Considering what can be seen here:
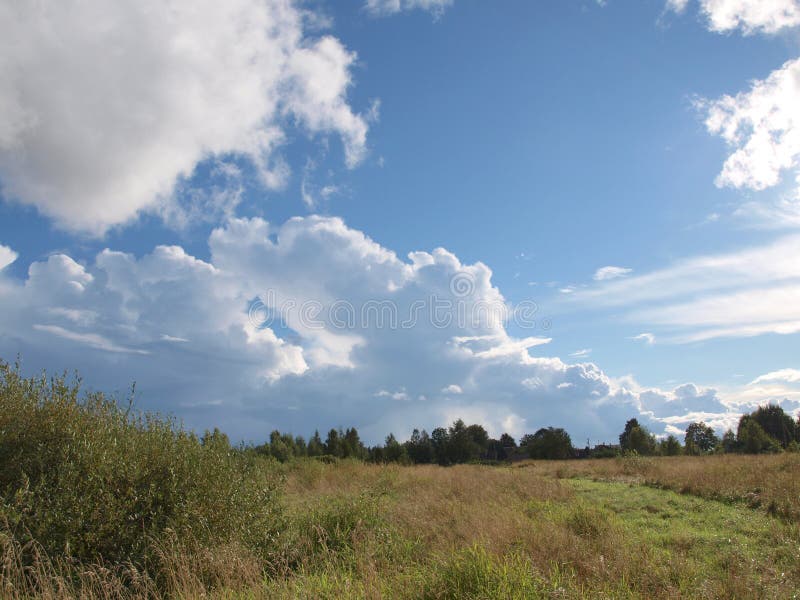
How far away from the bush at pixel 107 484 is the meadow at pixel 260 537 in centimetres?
3

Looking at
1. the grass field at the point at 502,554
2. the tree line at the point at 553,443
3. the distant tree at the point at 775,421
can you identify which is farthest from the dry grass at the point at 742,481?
the distant tree at the point at 775,421

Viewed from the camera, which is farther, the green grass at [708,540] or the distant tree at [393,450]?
the distant tree at [393,450]

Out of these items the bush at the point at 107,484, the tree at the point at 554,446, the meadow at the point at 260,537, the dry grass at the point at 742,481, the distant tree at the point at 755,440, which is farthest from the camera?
the tree at the point at 554,446

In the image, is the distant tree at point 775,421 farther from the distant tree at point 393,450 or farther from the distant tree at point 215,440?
the distant tree at point 215,440

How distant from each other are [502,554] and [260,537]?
4948mm

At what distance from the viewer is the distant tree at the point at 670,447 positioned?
5816cm

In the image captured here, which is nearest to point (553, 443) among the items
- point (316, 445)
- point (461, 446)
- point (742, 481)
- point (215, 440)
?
point (461, 446)

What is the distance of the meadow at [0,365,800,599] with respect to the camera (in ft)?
22.8

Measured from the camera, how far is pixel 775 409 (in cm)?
7206

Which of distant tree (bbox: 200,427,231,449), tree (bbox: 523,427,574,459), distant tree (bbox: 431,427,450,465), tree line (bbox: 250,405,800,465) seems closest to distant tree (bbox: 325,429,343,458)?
tree line (bbox: 250,405,800,465)

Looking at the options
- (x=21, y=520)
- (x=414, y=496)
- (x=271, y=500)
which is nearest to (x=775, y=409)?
(x=414, y=496)

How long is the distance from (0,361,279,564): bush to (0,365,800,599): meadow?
0.09 feet

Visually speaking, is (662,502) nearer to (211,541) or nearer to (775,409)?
(211,541)

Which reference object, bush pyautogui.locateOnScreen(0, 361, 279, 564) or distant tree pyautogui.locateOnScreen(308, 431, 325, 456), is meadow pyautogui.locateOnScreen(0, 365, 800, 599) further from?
distant tree pyautogui.locateOnScreen(308, 431, 325, 456)
